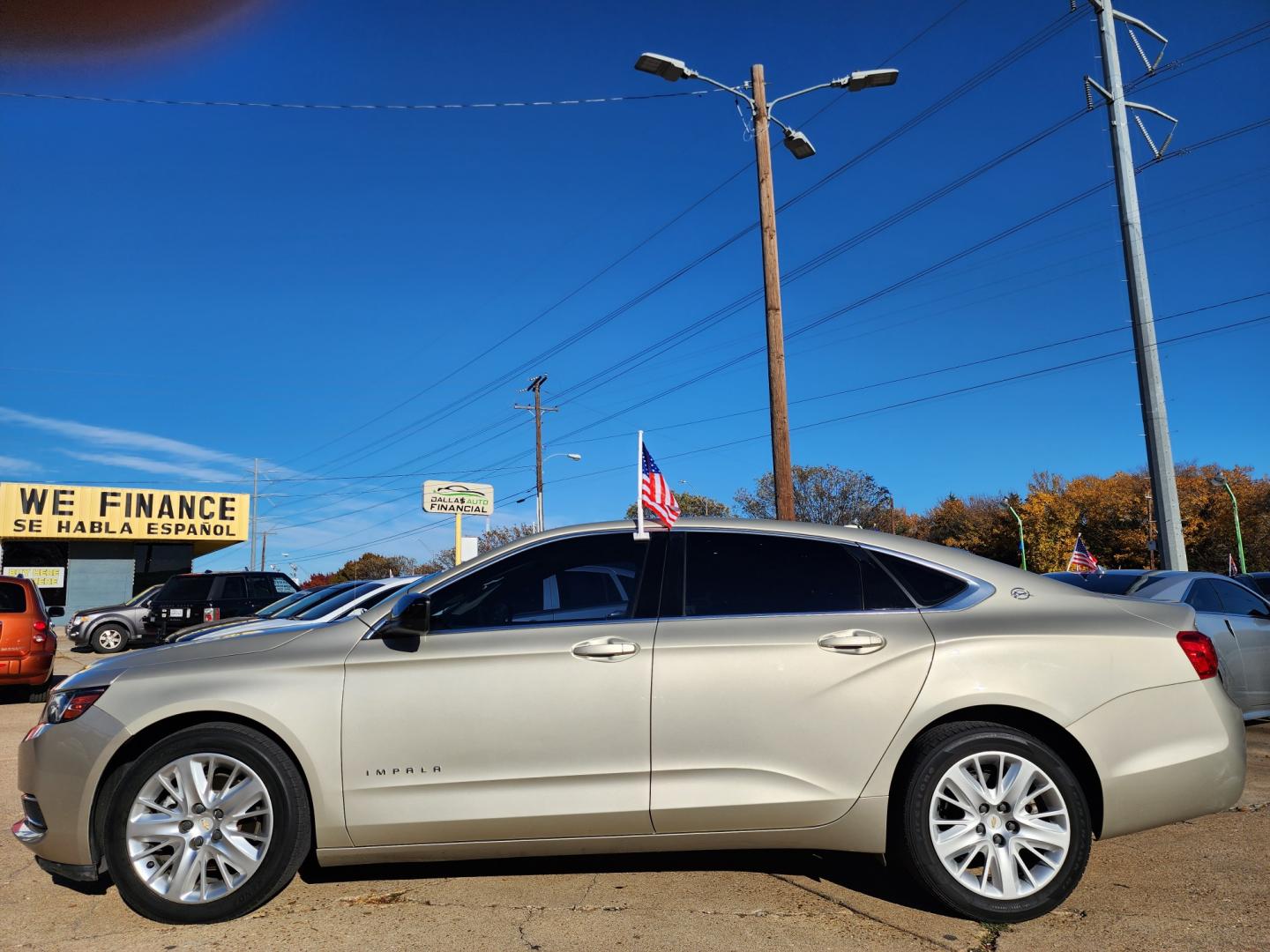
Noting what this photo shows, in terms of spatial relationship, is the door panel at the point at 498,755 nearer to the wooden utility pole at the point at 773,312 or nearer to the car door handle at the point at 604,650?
the car door handle at the point at 604,650

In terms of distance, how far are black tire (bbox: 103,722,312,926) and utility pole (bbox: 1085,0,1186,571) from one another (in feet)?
46.5

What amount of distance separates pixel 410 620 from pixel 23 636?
905cm

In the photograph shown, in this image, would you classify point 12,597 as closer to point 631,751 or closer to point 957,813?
point 631,751

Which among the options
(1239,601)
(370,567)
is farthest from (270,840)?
(370,567)

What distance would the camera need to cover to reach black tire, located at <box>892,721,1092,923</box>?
364 centimetres

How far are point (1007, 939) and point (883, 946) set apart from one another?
51 cm

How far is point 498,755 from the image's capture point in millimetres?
3721

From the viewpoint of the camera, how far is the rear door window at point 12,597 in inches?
409

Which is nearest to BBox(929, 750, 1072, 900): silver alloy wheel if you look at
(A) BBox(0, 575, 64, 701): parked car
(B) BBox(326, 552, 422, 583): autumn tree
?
(A) BBox(0, 575, 64, 701): parked car

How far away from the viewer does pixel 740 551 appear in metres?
4.16

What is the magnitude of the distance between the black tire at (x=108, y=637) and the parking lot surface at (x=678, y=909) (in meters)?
19.2

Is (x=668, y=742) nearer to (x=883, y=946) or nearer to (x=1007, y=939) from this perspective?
(x=883, y=946)

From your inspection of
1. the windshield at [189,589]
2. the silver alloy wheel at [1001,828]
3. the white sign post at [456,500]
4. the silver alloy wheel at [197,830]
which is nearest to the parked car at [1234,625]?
the silver alloy wheel at [1001,828]

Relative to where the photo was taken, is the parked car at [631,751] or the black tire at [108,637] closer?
the parked car at [631,751]
